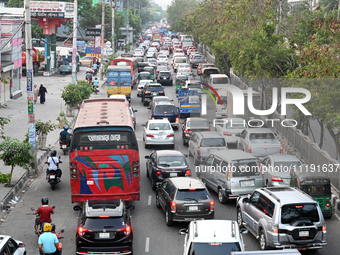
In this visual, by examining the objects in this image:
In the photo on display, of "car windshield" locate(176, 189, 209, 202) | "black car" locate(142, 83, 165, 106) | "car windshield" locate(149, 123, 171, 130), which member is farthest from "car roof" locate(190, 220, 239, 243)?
"black car" locate(142, 83, 165, 106)

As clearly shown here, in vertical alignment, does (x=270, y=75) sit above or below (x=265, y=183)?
above

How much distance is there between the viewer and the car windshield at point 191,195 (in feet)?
53.5

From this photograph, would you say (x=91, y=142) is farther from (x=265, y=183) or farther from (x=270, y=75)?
(x=270, y=75)

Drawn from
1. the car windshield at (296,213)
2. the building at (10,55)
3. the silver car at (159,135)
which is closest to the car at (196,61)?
the building at (10,55)

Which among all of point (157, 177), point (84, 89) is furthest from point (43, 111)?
point (157, 177)

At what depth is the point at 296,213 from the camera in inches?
543

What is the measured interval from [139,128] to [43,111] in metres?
8.80

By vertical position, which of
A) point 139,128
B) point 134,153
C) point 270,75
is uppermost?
point 270,75

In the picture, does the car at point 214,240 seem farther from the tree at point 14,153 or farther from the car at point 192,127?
the car at point 192,127

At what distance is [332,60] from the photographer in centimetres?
2236

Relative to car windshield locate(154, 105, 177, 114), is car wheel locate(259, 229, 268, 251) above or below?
below

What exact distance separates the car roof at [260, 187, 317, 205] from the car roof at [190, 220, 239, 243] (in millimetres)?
2713

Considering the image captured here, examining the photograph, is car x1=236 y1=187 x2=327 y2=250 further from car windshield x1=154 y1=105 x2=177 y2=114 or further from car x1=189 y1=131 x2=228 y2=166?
car windshield x1=154 y1=105 x2=177 y2=114

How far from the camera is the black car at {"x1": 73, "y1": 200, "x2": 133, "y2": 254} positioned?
1331cm
